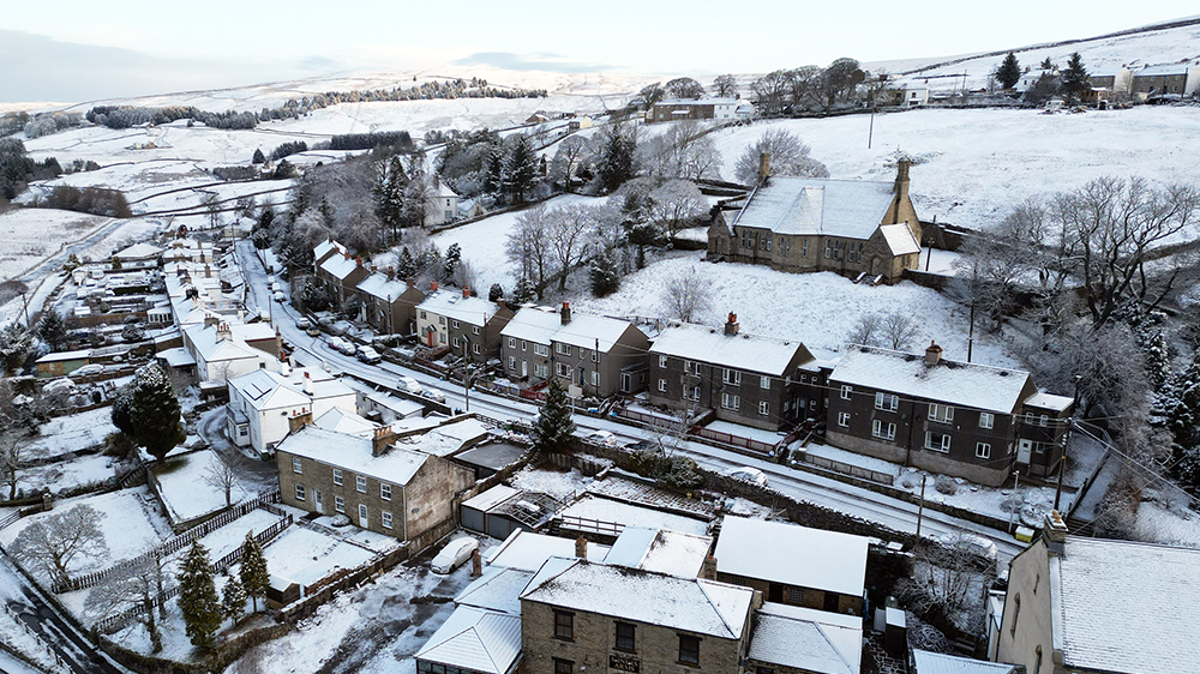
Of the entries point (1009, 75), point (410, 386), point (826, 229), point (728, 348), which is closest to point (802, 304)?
point (826, 229)

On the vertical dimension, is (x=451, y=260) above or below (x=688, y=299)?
above

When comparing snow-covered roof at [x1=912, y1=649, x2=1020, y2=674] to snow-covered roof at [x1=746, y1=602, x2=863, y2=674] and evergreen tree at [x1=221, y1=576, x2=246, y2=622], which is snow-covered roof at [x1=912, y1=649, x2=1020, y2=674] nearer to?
snow-covered roof at [x1=746, y1=602, x2=863, y2=674]

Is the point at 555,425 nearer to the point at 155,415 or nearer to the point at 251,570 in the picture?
the point at 251,570

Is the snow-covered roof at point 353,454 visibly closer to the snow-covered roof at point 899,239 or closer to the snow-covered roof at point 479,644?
the snow-covered roof at point 479,644

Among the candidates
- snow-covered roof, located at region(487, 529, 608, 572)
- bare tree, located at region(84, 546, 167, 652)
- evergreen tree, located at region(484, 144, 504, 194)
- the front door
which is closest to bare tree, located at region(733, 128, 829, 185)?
evergreen tree, located at region(484, 144, 504, 194)

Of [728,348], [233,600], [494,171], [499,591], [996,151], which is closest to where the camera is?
[499,591]

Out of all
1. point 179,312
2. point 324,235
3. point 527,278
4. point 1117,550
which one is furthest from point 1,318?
point 1117,550

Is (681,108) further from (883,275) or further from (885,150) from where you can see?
(883,275)
